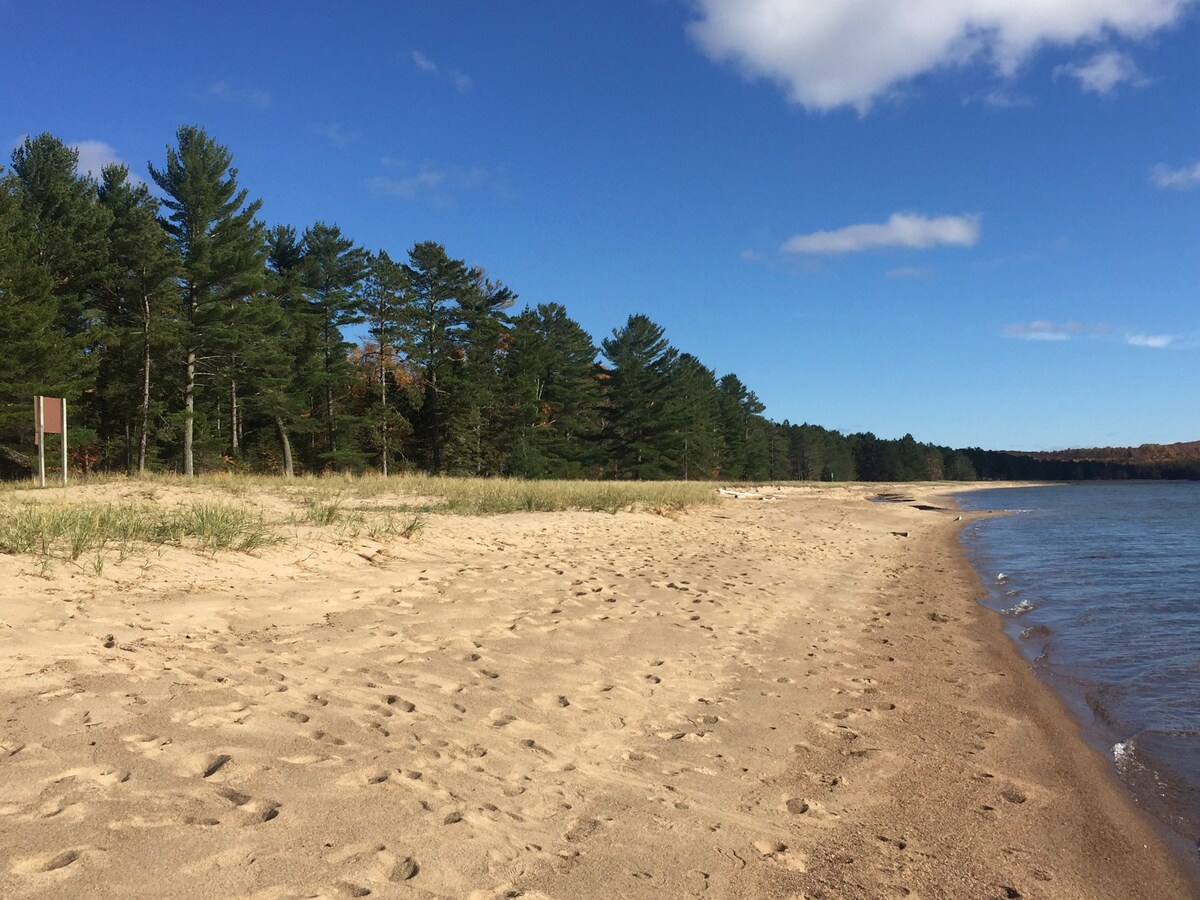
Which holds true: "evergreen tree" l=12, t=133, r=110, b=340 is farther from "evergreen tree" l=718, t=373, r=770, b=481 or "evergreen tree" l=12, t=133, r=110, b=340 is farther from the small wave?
"evergreen tree" l=718, t=373, r=770, b=481

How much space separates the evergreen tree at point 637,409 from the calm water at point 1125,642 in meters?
39.0

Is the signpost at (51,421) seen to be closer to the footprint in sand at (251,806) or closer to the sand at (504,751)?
the sand at (504,751)

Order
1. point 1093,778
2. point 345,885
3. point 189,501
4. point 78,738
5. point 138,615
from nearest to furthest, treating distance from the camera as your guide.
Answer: point 345,885, point 78,738, point 1093,778, point 138,615, point 189,501

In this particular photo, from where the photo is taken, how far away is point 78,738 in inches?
152

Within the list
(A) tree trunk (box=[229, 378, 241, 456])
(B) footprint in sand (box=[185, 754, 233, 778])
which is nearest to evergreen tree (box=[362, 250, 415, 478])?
(A) tree trunk (box=[229, 378, 241, 456])

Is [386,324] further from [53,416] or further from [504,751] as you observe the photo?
[504,751]

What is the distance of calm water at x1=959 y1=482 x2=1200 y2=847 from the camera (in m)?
5.28

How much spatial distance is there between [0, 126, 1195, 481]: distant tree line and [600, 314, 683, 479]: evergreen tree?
19cm

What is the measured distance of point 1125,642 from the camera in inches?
356

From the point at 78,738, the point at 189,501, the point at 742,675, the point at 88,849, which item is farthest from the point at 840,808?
the point at 189,501

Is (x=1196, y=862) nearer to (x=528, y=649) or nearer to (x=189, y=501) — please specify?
(x=528, y=649)

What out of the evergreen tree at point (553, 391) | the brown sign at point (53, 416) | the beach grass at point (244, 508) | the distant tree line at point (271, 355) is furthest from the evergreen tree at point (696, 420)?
the brown sign at point (53, 416)

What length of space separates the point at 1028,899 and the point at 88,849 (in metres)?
4.17

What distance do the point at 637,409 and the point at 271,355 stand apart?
31050 mm
